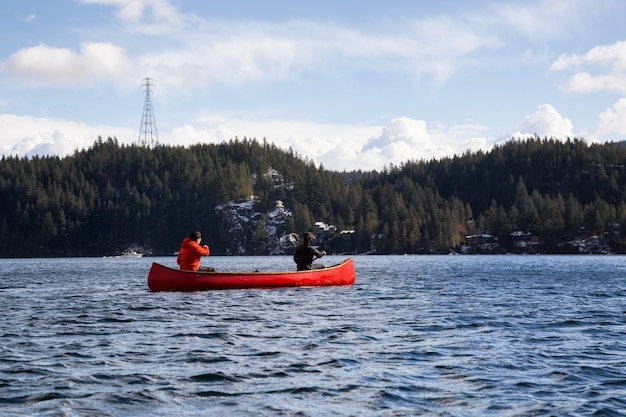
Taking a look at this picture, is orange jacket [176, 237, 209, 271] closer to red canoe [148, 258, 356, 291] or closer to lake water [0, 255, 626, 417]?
red canoe [148, 258, 356, 291]

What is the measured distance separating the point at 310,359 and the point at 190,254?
821 inches

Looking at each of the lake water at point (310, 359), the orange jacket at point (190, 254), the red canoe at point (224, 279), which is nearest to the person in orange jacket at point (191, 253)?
the orange jacket at point (190, 254)

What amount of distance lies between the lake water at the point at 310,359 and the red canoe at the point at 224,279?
13.7 feet

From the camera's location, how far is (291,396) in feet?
51.0

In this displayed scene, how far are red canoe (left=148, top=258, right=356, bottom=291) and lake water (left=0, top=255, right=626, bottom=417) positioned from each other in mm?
4169

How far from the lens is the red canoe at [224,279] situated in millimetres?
38812

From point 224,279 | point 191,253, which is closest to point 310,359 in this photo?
point 224,279

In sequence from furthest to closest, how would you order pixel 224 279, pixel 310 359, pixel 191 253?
pixel 191 253 → pixel 224 279 → pixel 310 359

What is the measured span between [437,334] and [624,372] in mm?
6918

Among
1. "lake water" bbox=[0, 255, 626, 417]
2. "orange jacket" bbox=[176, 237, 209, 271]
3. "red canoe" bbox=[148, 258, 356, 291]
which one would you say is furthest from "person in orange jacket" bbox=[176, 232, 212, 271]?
"lake water" bbox=[0, 255, 626, 417]

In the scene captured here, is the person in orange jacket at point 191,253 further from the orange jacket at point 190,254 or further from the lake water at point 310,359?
the lake water at point 310,359

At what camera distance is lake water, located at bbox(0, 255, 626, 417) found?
49.1ft

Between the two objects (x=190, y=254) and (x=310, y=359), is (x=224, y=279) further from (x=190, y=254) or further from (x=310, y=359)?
(x=310, y=359)

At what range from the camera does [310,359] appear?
19.4 m
